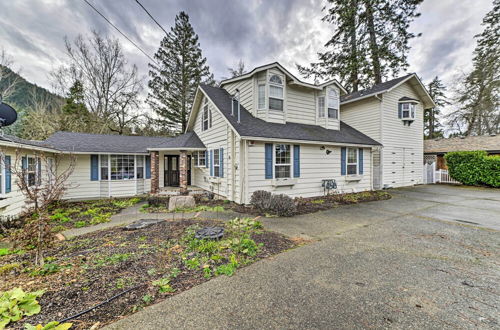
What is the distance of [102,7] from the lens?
6.66m

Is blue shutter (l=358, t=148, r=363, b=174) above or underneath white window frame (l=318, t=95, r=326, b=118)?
underneath

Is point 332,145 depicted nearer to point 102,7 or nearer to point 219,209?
point 219,209

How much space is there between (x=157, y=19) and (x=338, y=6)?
53.6 ft

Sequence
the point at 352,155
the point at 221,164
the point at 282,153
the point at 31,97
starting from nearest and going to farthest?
the point at 282,153, the point at 221,164, the point at 352,155, the point at 31,97

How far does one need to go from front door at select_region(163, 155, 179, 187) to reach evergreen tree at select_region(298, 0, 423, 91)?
55.4ft

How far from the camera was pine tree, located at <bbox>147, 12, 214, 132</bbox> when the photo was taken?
21.5 m

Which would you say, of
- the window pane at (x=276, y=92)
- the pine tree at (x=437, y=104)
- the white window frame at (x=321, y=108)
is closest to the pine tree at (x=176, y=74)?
the window pane at (x=276, y=92)

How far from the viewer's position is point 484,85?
1877 cm

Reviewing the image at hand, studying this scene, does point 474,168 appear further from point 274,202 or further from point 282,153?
point 274,202

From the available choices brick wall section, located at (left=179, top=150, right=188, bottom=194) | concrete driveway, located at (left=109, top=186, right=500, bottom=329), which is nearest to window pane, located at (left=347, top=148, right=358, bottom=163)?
concrete driveway, located at (left=109, top=186, right=500, bottom=329)

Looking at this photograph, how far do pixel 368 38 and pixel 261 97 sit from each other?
582 inches

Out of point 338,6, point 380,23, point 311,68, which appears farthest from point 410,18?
point 311,68

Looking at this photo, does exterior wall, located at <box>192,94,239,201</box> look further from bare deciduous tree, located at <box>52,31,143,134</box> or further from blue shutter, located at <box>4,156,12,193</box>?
bare deciduous tree, located at <box>52,31,143,134</box>

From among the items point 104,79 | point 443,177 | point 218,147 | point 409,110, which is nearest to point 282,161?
point 218,147
